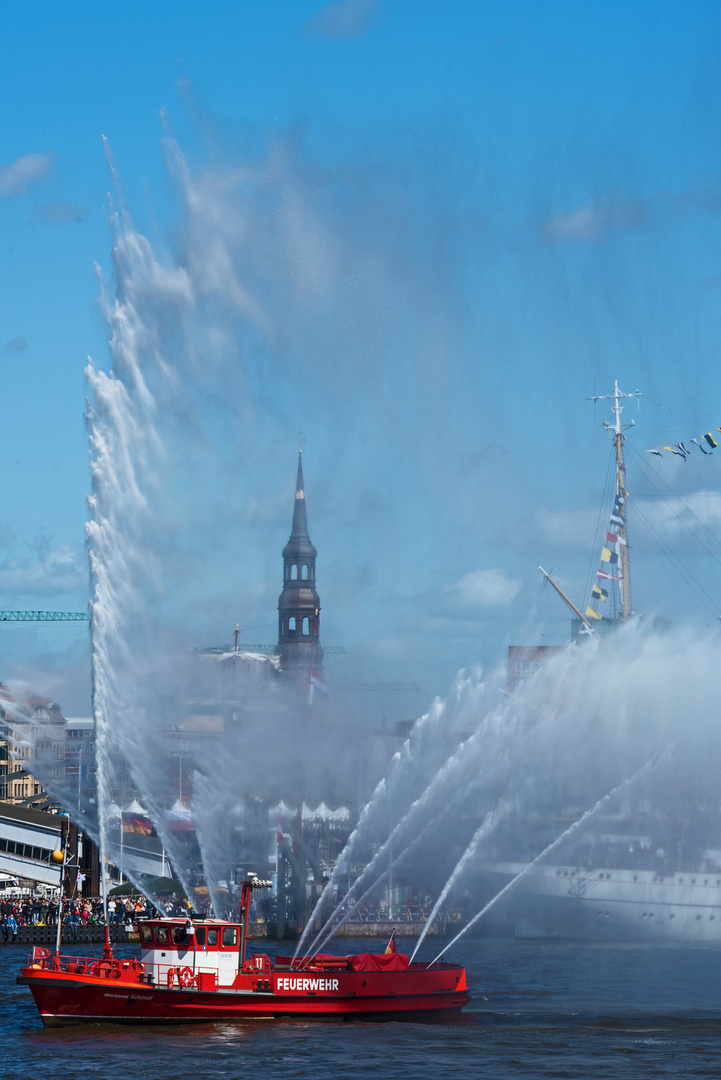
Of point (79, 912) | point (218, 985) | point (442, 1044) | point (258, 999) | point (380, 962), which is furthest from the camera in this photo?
point (79, 912)

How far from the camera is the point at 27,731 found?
78250 millimetres

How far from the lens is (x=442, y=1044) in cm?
5212

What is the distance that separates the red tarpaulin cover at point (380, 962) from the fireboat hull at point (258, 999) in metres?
Answer: 0.42

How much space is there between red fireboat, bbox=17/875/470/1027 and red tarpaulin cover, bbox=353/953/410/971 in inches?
1.6

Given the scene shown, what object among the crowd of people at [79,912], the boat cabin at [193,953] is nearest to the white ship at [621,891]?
the crowd of people at [79,912]

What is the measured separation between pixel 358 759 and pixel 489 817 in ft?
88.5

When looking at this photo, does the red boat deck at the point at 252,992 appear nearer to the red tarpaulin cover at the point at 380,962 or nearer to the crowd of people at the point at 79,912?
the red tarpaulin cover at the point at 380,962

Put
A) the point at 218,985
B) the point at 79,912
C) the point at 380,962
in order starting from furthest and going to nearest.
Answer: the point at 79,912, the point at 380,962, the point at 218,985

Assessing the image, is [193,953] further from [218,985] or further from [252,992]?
[252,992]

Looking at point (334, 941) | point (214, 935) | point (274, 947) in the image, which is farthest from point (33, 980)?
point (334, 941)

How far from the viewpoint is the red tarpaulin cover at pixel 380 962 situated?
56812mm

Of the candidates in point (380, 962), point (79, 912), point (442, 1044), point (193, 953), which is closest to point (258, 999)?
point (193, 953)

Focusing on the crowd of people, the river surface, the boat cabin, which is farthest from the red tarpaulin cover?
the crowd of people

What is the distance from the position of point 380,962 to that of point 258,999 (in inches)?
210
